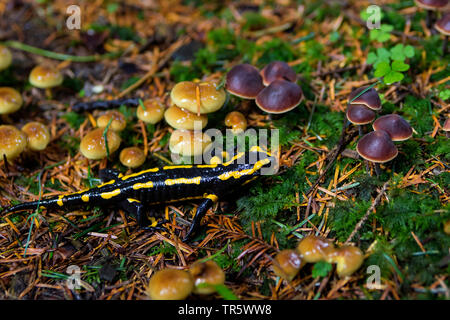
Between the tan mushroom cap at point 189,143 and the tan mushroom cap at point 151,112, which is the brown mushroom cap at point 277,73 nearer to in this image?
the tan mushroom cap at point 189,143

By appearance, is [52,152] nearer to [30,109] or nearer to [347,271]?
[30,109]

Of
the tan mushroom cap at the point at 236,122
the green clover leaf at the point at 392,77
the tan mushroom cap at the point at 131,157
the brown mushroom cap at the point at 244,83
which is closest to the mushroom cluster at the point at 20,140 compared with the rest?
the tan mushroom cap at the point at 131,157

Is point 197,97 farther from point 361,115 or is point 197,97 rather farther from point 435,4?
point 435,4

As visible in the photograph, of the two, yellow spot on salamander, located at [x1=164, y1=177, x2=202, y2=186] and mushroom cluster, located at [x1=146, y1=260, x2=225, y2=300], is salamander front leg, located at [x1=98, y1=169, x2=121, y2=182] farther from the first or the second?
mushroom cluster, located at [x1=146, y1=260, x2=225, y2=300]

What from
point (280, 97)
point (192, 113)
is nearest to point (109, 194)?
point (192, 113)

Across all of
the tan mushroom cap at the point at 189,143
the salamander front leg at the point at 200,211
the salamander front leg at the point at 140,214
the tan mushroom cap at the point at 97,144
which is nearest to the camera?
the salamander front leg at the point at 200,211

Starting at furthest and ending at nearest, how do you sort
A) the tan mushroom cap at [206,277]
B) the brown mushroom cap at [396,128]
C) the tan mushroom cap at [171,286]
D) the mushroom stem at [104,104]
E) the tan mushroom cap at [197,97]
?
1. the mushroom stem at [104,104]
2. the tan mushroom cap at [197,97]
3. the brown mushroom cap at [396,128]
4. the tan mushroom cap at [206,277]
5. the tan mushroom cap at [171,286]
